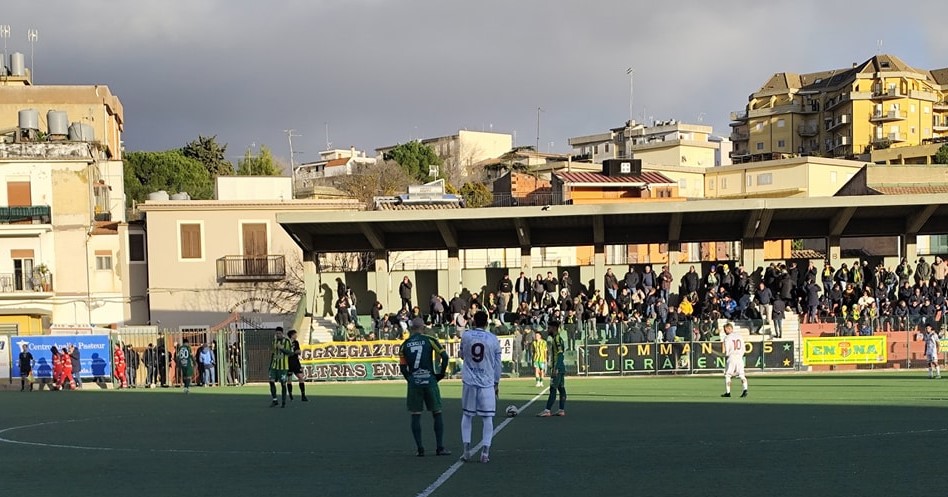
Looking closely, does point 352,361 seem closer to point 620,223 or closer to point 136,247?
point 620,223

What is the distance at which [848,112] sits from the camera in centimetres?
10862

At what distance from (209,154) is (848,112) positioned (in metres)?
64.9

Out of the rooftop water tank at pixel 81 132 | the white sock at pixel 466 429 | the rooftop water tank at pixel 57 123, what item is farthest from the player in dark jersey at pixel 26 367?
the white sock at pixel 466 429

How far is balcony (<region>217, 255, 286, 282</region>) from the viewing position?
5347cm

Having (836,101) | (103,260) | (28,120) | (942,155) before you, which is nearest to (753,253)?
(103,260)

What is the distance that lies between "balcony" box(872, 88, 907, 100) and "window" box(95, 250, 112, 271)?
268ft

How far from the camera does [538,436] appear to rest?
15305 mm

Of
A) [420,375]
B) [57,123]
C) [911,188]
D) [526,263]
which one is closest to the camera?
[420,375]

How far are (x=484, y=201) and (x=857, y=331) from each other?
4773 centimetres

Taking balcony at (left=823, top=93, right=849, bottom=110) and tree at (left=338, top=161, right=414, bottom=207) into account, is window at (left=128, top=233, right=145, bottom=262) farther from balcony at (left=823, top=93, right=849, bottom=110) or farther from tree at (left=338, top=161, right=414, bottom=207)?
balcony at (left=823, top=93, right=849, bottom=110)

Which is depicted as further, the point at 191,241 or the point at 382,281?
the point at 191,241

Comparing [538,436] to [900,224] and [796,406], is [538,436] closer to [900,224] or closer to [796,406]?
[796,406]

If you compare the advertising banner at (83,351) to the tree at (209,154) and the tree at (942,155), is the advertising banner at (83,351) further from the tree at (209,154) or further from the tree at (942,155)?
the tree at (942,155)

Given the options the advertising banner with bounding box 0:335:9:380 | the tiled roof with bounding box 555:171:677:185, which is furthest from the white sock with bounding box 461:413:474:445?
the tiled roof with bounding box 555:171:677:185
